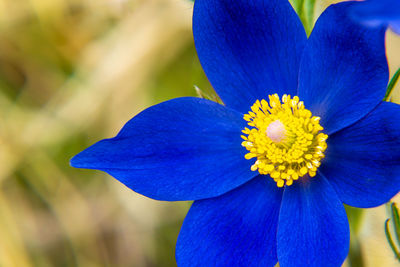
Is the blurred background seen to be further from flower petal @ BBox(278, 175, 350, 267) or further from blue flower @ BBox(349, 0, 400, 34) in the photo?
blue flower @ BBox(349, 0, 400, 34)

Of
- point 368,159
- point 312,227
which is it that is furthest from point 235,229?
point 368,159

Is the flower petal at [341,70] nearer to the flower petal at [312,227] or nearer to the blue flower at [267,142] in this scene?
the blue flower at [267,142]

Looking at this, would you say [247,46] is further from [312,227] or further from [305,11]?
[312,227]

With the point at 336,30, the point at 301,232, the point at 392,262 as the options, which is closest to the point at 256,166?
the point at 301,232

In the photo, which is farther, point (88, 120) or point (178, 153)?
point (88, 120)

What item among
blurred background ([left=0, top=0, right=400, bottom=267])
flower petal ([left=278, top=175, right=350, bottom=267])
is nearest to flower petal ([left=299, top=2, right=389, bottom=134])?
flower petal ([left=278, top=175, right=350, bottom=267])

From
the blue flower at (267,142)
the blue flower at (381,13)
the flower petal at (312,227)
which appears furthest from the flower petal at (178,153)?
the blue flower at (381,13)

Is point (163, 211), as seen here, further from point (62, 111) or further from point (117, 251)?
point (62, 111)
